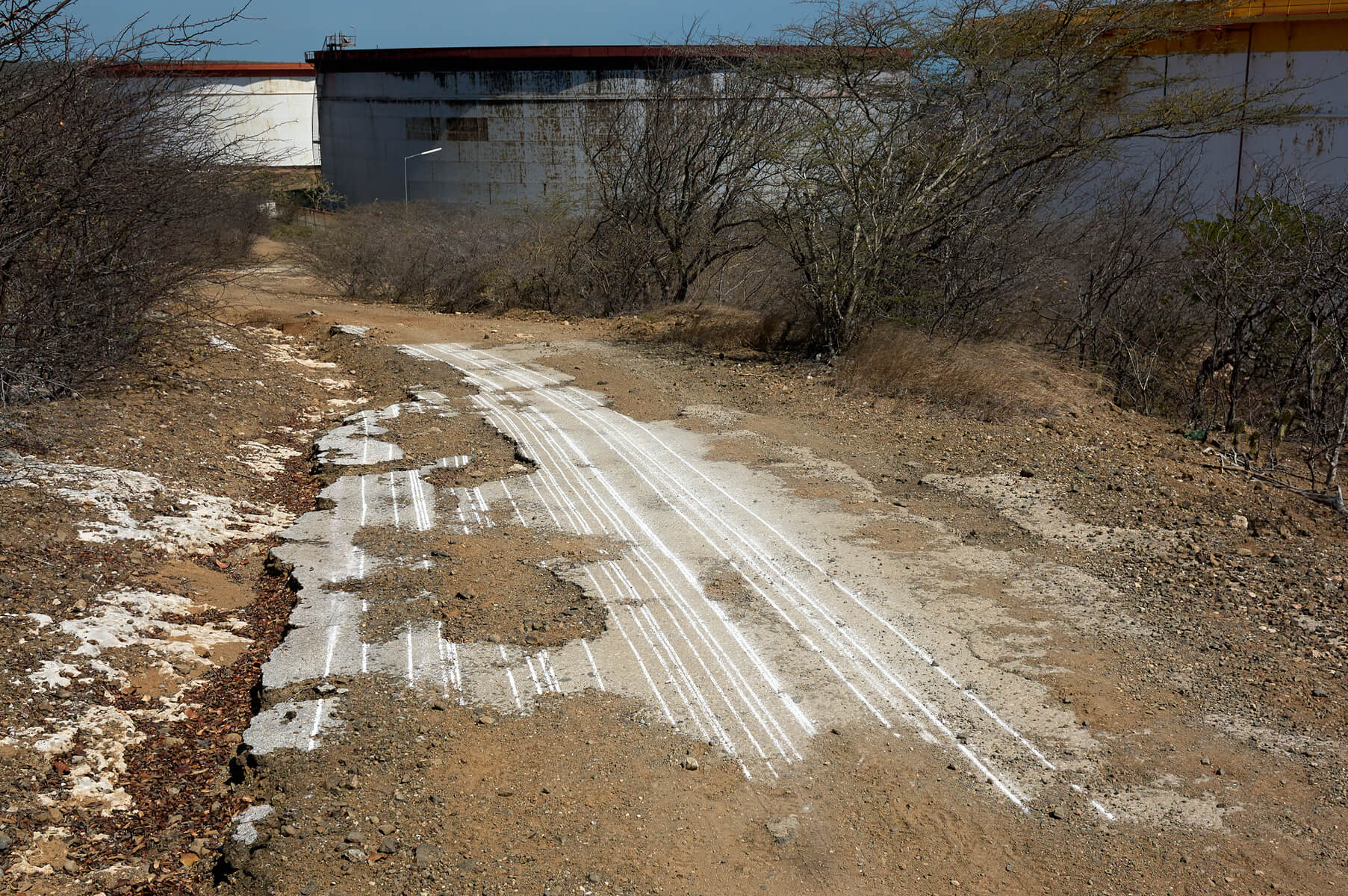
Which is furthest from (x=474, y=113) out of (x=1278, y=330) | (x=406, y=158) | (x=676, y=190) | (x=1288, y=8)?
(x=1278, y=330)

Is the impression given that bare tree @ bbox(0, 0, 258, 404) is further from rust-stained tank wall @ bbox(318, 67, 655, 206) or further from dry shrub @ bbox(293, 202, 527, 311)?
rust-stained tank wall @ bbox(318, 67, 655, 206)

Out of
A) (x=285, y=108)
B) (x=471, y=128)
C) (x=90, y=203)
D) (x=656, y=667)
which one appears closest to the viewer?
(x=656, y=667)

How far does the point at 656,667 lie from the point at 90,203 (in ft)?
19.4

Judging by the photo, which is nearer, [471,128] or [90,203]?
[90,203]

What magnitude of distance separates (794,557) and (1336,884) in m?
3.11

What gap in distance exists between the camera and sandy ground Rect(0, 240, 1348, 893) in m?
3.41

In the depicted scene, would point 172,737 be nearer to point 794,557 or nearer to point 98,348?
point 794,557

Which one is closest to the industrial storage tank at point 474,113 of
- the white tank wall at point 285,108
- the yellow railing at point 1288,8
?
the white tank wall at point 285,108

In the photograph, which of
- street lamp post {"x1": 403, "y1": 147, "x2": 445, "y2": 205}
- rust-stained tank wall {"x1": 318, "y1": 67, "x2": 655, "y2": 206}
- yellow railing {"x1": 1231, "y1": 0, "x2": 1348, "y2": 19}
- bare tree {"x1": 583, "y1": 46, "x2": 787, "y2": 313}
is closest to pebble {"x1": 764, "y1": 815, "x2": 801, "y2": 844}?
bare tree {"x1": 583, "y1": 46, "x2": 787, "y2": 313}

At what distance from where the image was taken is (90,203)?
751 cm

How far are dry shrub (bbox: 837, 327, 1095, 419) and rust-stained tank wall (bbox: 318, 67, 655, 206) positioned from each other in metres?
16.3

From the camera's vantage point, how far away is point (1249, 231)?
33.1ft

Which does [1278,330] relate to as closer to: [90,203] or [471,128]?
[90,203]

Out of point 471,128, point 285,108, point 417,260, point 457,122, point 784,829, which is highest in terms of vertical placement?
point 285,108
